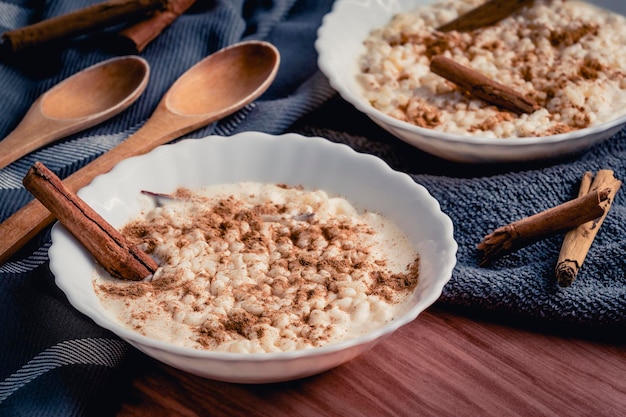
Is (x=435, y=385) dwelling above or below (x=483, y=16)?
below

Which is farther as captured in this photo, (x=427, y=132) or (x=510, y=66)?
(x=510, y=66)

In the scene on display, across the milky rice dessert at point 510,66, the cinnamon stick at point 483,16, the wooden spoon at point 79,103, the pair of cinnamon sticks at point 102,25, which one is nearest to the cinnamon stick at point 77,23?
the pair of cinnamon sticks at point 102,25

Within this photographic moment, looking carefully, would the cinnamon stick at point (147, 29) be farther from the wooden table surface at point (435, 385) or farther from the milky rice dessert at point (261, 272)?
the wooden table surface at point (435, 385)

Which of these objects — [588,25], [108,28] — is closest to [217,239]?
[108,28]

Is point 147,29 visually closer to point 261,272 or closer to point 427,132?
point 427,132

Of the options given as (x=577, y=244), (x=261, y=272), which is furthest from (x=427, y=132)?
(x=261, y=272)

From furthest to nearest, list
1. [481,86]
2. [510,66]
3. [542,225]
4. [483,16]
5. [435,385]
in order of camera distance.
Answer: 1. [483,16]
2. [510,66]
3. [481,86]
4. [542,225]
5. [435,385]

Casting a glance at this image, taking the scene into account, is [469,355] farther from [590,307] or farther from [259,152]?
[259,152]

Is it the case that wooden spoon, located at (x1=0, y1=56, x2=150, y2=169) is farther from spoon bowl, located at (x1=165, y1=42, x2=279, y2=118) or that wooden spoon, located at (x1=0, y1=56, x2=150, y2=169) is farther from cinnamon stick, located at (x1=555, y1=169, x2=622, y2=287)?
cinnamon stick, located at (x1=555, y1=169, x2=622, y2=287)

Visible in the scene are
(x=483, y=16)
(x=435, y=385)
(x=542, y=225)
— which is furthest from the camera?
(x=483, y=16)
